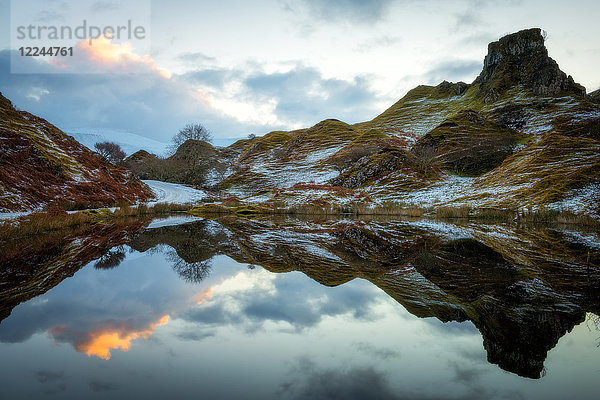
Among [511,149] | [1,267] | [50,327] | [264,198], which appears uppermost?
[511,149]

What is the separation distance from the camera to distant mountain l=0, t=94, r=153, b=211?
31672 millimetres

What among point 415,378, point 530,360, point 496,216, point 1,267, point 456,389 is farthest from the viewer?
point 496,216

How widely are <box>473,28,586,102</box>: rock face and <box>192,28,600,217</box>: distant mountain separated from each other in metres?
0.41

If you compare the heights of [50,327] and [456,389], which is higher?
[50,327]

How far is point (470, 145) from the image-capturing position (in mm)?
83062

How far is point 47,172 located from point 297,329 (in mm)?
48046

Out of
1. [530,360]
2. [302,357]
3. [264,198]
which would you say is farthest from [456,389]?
[264,198]

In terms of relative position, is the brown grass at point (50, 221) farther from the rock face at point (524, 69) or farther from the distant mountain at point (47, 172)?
the rock face at point (524, 69)

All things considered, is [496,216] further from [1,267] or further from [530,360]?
[1,267]

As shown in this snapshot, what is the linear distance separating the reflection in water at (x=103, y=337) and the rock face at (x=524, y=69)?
148 metres

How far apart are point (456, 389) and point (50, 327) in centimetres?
807

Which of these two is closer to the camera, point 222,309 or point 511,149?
point 222,309

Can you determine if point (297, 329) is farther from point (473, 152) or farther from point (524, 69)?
point (524, 69)

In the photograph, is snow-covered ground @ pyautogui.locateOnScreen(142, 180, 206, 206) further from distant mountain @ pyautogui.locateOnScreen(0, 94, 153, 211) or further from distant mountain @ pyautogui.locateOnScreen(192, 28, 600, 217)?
distant mountain @ pyautogui.locateOnScreen(192, 28, 600, 217)
